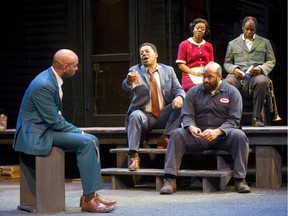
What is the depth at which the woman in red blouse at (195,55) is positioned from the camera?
27.6ft

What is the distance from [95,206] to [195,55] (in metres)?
3.17

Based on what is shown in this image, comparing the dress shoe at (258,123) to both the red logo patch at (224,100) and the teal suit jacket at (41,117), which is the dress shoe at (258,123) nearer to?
the red logo patch at (224,100)

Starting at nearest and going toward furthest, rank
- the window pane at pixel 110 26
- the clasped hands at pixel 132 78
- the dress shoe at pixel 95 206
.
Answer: the dress shoe at pixel 95 206 → the clasped hands at pixel 132 78 → the window pane at pixel 110 26

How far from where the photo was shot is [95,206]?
5820mm

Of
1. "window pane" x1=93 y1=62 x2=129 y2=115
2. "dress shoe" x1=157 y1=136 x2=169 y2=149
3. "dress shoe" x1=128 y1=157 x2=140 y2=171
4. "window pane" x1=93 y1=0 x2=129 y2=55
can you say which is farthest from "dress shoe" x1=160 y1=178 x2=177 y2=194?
"window pane" x1=93 y1=0 x2=129 y2=55

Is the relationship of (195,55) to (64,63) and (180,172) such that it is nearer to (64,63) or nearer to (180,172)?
(180,172)

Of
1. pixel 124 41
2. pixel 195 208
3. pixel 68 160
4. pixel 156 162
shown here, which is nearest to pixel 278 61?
pixel 124 41

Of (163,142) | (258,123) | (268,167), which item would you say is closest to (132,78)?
(163,142)

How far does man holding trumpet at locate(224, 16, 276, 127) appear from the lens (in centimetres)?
808

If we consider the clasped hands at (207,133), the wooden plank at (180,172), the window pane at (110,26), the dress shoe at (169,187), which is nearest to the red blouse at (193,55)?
the clasped hands at (207,133)

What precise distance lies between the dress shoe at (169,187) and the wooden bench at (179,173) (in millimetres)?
160

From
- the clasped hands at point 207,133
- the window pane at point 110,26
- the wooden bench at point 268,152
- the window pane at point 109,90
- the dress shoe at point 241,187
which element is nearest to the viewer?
the dress shoe at point 241,187

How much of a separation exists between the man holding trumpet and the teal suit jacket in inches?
117

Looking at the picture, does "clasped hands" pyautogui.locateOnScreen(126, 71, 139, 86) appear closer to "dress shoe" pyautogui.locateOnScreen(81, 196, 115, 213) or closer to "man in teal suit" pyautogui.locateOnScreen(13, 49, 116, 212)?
"man in teal suit" pyautogui.locateOnScreen(13, 49, 116, 212)
